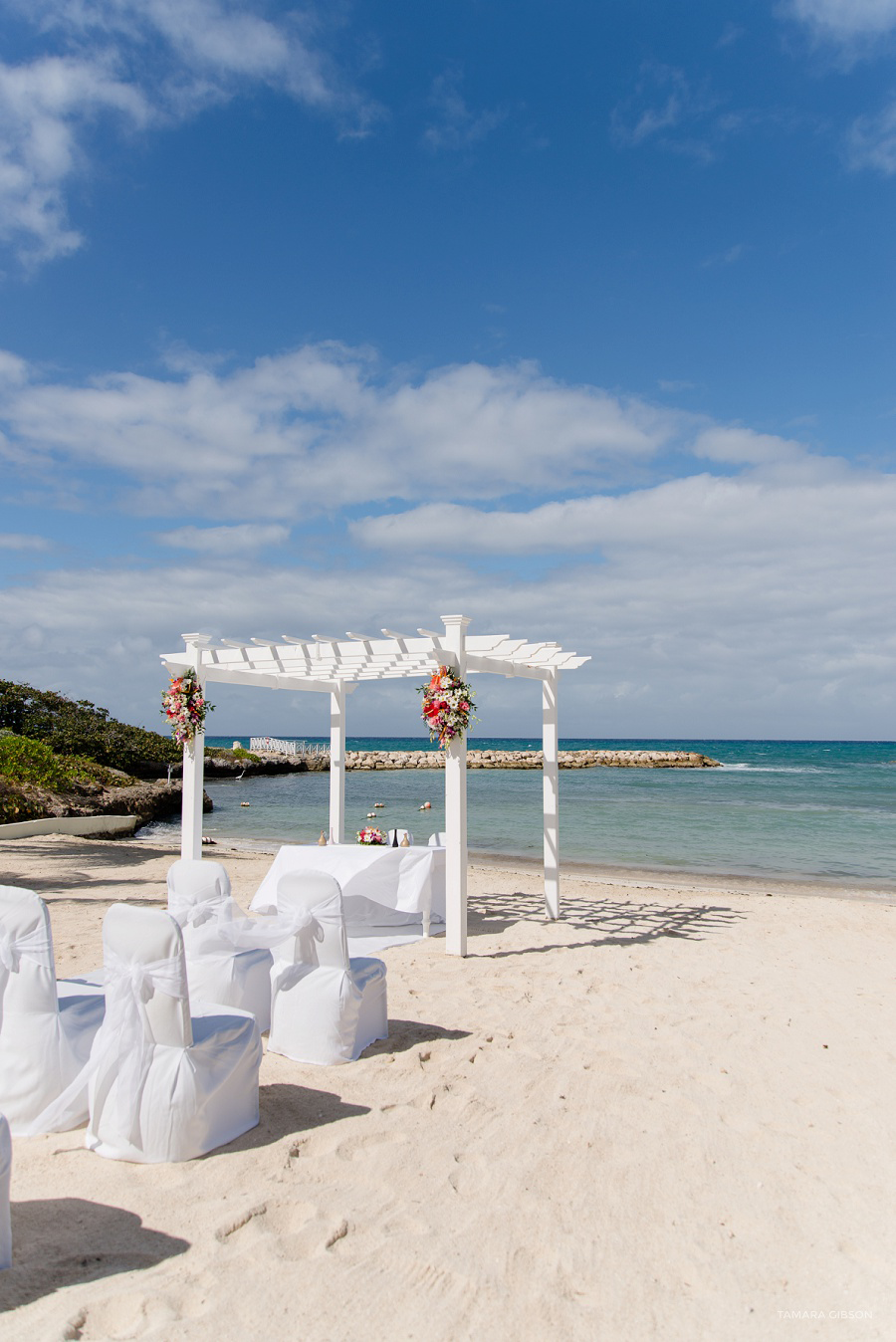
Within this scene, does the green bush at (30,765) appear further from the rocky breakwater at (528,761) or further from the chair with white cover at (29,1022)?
the rocky breakwater at (528,761)

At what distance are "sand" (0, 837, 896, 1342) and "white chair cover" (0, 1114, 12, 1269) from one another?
8 cm

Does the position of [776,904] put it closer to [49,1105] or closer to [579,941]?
[579,941]

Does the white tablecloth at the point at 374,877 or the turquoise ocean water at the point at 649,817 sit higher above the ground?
the white tablecloth at the point at 374,877

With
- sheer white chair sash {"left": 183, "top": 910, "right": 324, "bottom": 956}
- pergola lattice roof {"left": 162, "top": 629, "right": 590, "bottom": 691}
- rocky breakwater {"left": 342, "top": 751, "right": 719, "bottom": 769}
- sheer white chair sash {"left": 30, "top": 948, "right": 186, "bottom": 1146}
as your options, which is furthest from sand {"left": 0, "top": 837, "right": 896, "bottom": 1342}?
rocky breakwater {"left": 342, "top": 751, "right": 719, "bottom": 769}

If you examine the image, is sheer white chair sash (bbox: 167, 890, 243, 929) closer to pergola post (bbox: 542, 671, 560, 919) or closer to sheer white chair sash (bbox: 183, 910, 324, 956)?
sheer white chair sash (bbox: 183, 910, 324, 956)

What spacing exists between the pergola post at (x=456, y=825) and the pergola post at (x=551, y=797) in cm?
144

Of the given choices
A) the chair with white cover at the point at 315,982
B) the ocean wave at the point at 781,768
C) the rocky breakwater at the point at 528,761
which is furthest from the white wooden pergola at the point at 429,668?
the ocean wave at the point at 781,768

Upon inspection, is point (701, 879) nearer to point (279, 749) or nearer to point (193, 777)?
point (193, 777)

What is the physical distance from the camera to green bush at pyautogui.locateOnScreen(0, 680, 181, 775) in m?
25.3

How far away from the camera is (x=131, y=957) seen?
Answer: 3242 millimetres

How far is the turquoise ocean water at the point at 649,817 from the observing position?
49.1ft

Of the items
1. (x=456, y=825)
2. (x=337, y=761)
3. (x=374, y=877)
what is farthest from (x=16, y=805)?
(x=456, y=825)

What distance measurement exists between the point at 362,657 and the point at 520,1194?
5.36 meters

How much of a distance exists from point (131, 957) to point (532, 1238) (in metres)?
1.84
